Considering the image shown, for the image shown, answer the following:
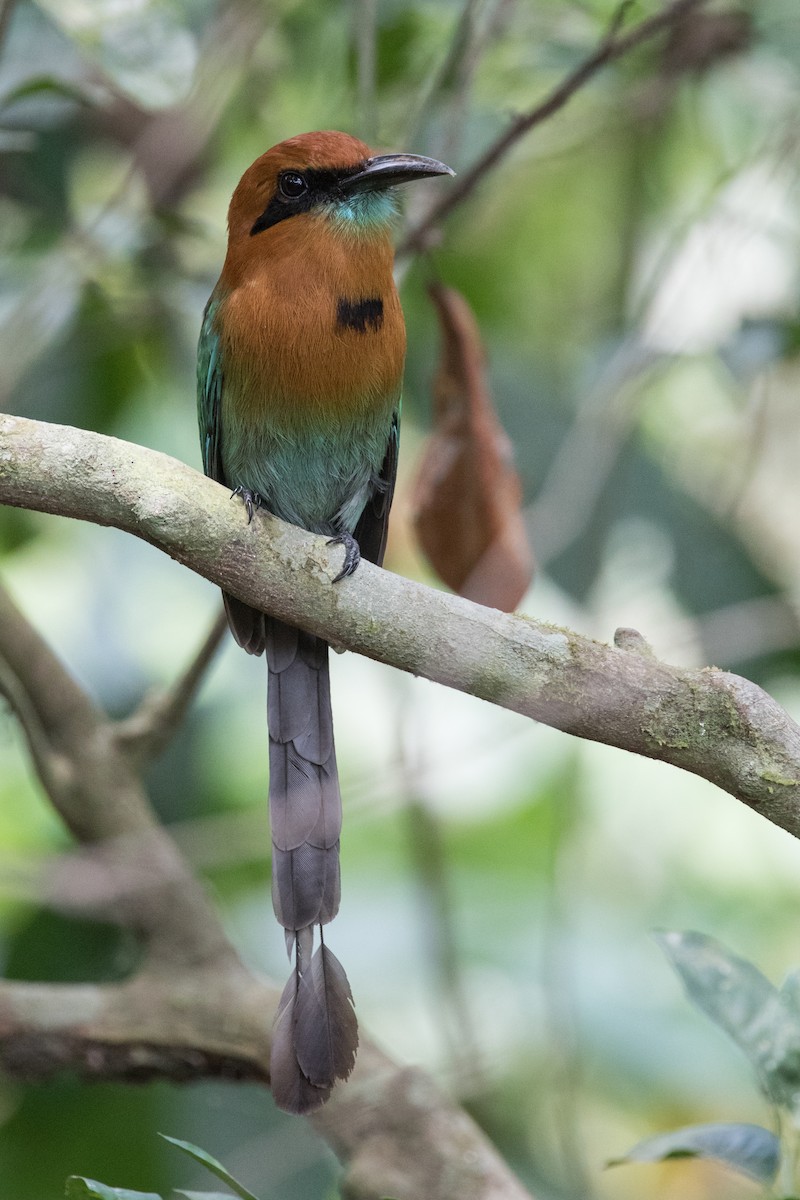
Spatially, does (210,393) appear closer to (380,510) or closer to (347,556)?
(380,510)

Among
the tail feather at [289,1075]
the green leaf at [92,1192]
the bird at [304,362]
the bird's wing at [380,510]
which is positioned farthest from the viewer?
the bird's wing at [380,510]

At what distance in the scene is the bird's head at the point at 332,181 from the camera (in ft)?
8.31

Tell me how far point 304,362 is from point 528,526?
40.8 inches

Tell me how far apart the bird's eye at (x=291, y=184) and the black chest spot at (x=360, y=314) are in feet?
0.79

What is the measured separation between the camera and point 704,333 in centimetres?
360

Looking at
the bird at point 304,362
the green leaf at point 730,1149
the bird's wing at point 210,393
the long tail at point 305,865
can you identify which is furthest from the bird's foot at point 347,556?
the green leaf at point 730,1149

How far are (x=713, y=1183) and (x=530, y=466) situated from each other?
193 centimetres

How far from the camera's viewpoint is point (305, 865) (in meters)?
2.36

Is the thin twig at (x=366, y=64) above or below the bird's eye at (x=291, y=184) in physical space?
above

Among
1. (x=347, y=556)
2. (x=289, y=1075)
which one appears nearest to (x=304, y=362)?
(x=347, y=556)

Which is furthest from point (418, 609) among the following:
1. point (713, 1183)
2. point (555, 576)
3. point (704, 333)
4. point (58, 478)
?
point (713, 1183)

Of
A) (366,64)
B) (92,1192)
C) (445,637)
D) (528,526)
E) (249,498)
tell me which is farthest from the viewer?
(528,526)

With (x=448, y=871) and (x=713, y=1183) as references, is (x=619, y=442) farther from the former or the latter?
(x=713, y=1183)

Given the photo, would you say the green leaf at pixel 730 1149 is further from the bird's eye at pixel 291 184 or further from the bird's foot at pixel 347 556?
the bird's eye at pixel 291 184
